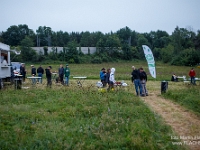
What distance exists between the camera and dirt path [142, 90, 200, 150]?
5.71 m

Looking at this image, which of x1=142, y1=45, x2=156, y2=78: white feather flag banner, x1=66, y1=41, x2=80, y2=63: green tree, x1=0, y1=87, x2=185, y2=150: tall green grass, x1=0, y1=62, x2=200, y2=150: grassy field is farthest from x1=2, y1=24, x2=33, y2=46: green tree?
x1=0, y1=87, x2=185, y2=150: tall green grass

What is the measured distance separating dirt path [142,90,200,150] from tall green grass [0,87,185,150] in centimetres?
41

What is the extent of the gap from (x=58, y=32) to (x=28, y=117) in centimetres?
7507

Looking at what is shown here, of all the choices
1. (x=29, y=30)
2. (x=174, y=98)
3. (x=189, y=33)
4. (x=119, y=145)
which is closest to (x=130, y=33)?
(x=189, y=33)

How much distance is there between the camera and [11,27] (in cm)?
7462

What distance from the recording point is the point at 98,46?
68.8 metres

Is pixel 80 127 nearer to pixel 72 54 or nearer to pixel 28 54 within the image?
pixel 28 54

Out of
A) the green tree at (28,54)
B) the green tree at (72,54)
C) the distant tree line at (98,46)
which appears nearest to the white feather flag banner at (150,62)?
the distant tree line at (98,46)

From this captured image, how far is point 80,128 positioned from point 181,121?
3.49 m

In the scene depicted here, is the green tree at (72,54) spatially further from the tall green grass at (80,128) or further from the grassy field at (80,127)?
the tall green grass at (80,128)

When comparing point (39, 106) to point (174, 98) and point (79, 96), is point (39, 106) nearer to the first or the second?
point (79, 96)

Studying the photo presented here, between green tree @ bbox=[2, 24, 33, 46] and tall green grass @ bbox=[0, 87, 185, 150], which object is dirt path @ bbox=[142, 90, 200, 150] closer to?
tall green grass @ bbox=[0, 87, 185, 150]

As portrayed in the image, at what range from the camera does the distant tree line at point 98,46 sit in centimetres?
5716

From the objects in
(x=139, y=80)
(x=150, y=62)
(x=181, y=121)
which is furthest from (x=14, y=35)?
(x=181, y=121)
